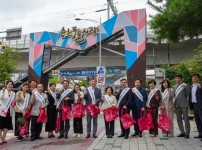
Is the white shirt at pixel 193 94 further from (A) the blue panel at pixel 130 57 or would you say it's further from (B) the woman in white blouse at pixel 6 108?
(A) the blue panel at pixel 130 57

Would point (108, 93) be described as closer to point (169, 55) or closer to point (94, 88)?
point (94, 88)

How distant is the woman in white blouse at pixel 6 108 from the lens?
29.1ft

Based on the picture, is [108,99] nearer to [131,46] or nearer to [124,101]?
[124,101]

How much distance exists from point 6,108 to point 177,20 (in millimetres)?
5203

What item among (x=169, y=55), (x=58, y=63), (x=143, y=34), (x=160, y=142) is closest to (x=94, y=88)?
(x=160, y=142)

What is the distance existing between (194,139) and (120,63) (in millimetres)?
23720

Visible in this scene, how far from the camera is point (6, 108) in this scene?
8922 millimetres

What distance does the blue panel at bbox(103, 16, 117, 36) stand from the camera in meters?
23.2

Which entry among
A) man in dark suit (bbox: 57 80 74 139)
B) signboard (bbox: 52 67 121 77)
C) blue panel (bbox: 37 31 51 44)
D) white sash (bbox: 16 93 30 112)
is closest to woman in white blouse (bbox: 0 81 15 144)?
white sash (bbox: 16 93 30 112)

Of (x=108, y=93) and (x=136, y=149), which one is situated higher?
(x=108, y=93)

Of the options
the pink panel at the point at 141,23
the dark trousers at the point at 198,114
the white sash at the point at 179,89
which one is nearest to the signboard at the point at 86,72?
the pink panel at the point at 141,23

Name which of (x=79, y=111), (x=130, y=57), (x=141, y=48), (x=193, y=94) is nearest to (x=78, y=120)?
(x=79, y=111)

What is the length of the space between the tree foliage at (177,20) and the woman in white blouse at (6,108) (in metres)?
4.43

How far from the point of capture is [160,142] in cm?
867
